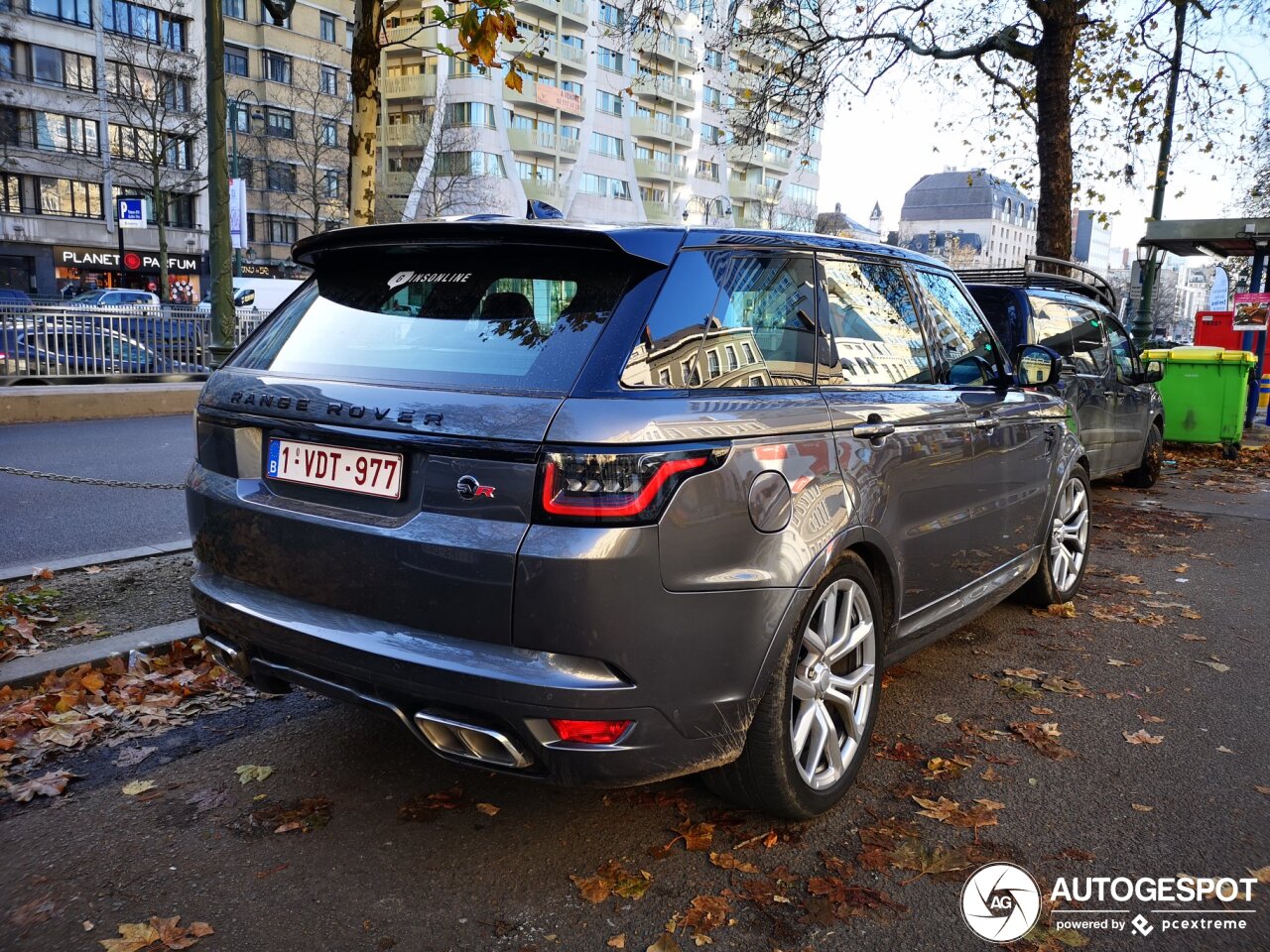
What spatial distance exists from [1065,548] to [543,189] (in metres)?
63.4

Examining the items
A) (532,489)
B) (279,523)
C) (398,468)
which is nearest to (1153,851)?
(532,489)

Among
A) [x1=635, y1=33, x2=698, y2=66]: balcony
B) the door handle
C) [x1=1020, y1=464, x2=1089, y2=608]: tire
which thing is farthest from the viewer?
[x1=635, y1=33, x2=698, y2=66]: balcony

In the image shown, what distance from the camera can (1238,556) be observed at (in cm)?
728

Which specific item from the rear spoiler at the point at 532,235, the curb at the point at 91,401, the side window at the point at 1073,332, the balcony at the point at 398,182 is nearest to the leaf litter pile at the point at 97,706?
the rear spoiler at the point at 532,235

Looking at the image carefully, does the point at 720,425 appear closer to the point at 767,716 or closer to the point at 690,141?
the point at 767,716

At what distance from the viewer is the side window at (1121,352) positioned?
913 cm

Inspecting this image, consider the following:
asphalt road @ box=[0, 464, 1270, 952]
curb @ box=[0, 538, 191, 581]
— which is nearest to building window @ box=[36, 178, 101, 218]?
curb @ box=[0, 538, 191, 581]

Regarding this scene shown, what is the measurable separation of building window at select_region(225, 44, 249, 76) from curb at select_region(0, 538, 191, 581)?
191 ft

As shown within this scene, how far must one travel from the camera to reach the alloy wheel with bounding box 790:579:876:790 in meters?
3.05

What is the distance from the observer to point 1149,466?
410 inches

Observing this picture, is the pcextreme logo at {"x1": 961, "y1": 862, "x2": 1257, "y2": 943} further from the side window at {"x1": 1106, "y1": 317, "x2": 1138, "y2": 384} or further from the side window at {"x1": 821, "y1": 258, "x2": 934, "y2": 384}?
the side window at {"x1": 1106, "y1": 317, "x2": 1138, "y2": 384}

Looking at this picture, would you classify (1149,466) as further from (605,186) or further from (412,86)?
(605,186)

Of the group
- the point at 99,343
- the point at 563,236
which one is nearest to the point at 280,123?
the point at 99,343

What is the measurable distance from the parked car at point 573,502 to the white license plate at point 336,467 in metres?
0.01
